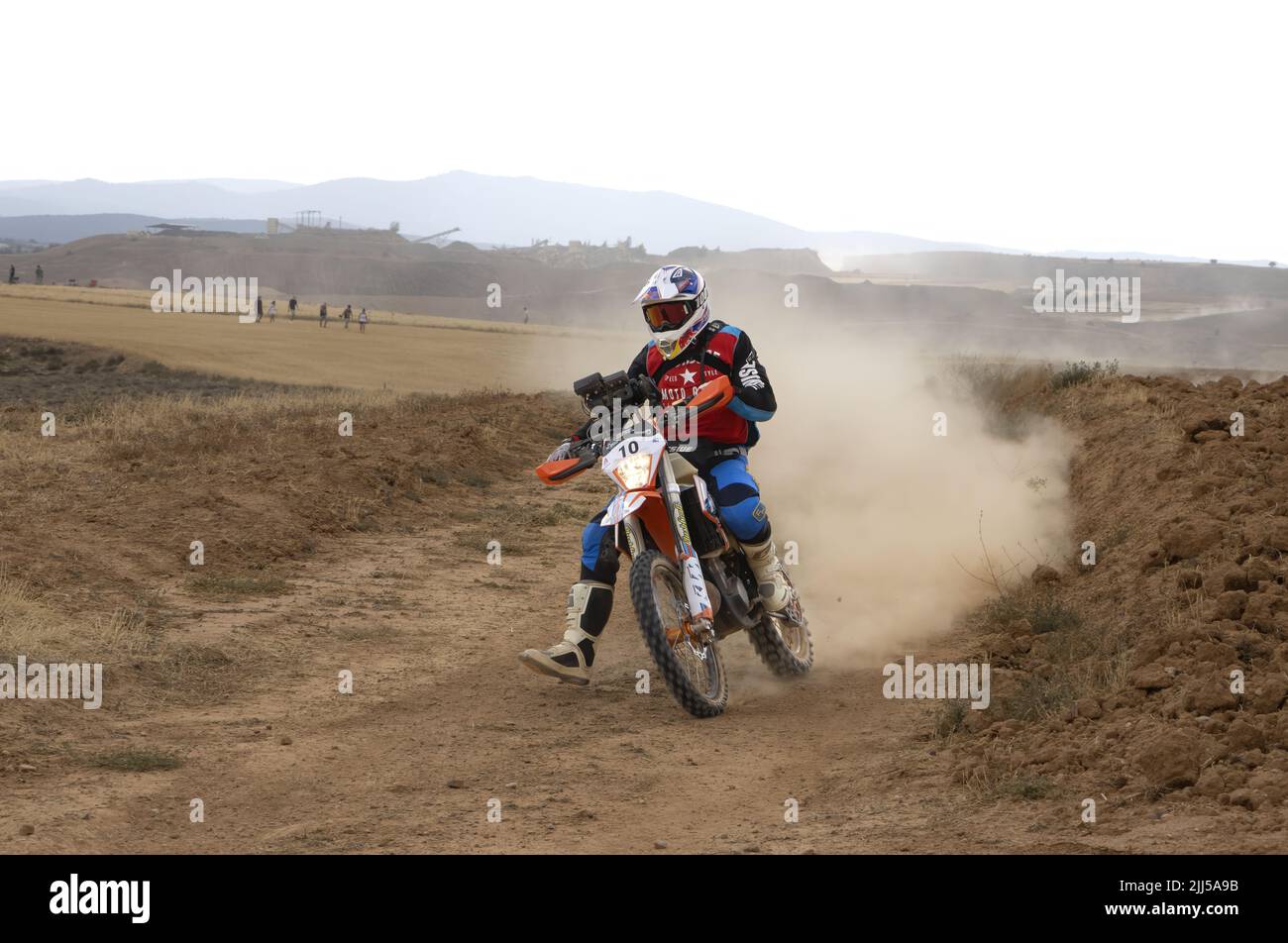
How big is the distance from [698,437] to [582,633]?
1.56 m

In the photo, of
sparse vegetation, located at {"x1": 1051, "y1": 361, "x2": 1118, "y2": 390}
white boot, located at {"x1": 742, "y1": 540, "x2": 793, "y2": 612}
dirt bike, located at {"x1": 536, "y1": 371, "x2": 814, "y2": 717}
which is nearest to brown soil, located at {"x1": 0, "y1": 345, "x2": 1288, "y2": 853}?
dirt bike, located at {"x1": 536, "y1": 371, "x2": 814, "y2": 717}

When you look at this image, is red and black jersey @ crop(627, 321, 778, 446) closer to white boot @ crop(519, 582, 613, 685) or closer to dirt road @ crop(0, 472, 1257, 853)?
white boot @ crop(519, 582, 613, 685)

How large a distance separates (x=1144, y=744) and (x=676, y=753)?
2636mm

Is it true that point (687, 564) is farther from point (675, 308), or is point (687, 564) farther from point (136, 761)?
point (136, 761)

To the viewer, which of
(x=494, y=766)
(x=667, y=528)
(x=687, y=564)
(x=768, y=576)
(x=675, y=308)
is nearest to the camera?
(x=494, y=766)

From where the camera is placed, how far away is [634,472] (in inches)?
313

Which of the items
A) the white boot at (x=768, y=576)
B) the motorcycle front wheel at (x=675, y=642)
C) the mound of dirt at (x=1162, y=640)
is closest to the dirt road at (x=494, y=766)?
A: the motorcycle front wheel at (x=675, y=642)

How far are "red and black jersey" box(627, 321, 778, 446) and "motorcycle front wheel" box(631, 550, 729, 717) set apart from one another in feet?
4.26

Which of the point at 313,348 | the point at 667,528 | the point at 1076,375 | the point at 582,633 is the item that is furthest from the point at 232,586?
the point at 313,348

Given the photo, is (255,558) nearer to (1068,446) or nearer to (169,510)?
(169,510)

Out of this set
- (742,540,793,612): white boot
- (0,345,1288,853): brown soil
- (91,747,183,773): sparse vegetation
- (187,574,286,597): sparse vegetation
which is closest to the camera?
(0,345,1288,853): brown soil

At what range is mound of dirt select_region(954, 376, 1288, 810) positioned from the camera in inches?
234

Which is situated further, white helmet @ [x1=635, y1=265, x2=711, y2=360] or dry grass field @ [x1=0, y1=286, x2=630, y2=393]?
dry grass field @ [x1=0, y1=286, x2=630, y2=393]

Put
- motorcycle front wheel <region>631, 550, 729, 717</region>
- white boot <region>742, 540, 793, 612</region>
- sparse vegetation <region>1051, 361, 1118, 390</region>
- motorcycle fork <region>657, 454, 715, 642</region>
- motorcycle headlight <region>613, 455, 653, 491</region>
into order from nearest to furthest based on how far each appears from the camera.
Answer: motorcycle front wheel <region>631, 550, 729, 717</region> < motorcycle headlight <region>613, 455, 653, 491</region> < motorcycle fork <region>657, 454, 715, 642</region> < white boot <region>742, 540, 793, 612</region> < sparse vegetation <region>1051, 361, 1118, 390</region>
